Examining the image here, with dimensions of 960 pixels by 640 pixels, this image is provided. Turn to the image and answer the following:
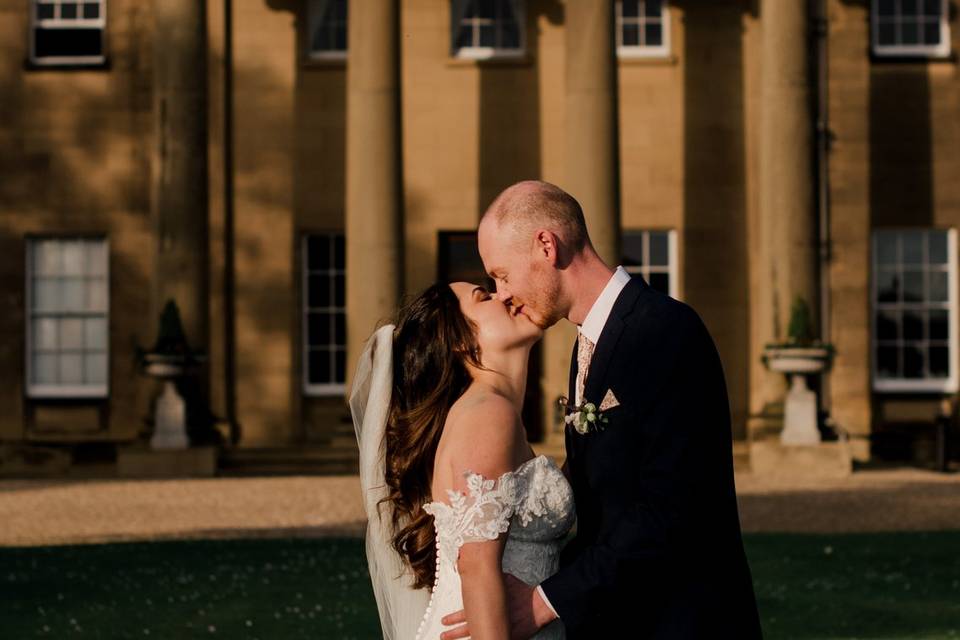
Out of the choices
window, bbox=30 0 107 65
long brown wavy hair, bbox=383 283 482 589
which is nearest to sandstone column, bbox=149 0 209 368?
window, bbox=30 0 107 65

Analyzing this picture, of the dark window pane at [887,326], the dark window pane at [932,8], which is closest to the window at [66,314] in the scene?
the dark window pane at [887,326]

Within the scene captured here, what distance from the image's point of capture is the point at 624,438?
14.1 feet

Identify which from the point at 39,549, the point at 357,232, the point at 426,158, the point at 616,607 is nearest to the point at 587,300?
the point at 616,607

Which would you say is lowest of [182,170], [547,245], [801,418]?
[801,418]

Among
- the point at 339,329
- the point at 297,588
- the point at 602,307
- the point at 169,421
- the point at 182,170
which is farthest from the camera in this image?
the point at 339,329

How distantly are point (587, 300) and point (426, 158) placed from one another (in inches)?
930

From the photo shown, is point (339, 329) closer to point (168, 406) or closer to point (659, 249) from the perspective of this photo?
point (168, 406)

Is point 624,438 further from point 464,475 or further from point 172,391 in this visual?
point 172,391

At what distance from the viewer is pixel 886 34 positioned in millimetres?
27938

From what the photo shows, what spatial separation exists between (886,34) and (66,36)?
13756 mm

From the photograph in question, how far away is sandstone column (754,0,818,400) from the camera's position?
2525 cm

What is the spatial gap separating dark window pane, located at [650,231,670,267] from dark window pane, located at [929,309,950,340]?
4472 mm

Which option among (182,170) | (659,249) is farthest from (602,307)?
(659,249)

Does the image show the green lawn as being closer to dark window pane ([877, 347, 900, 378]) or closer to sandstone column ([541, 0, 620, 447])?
sandstone column ([541, 0, 620, 447])
